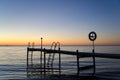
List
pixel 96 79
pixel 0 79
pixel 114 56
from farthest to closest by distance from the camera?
pixel 0 79, pixel 96 79, pixel 114 56

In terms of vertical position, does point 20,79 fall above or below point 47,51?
below

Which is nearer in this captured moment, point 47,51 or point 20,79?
point 20,79

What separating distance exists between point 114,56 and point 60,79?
5.87 metres

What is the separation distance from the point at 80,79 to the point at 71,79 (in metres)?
0.83

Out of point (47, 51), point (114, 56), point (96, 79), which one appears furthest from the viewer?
point (47, 51)

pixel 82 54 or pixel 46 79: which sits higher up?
pixel 82 54

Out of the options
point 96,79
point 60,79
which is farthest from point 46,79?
point 96,79

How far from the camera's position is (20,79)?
23.0m

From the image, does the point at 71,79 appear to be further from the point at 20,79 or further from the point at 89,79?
the point at 20,79

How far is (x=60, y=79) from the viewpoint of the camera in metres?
21.5

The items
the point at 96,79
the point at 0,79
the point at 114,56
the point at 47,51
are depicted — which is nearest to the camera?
the point at 114,56

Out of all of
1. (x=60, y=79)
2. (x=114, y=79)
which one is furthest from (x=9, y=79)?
(x=114, y=79)

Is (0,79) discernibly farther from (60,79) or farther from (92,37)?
(92,37)

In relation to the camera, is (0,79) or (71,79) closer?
(71,79)
